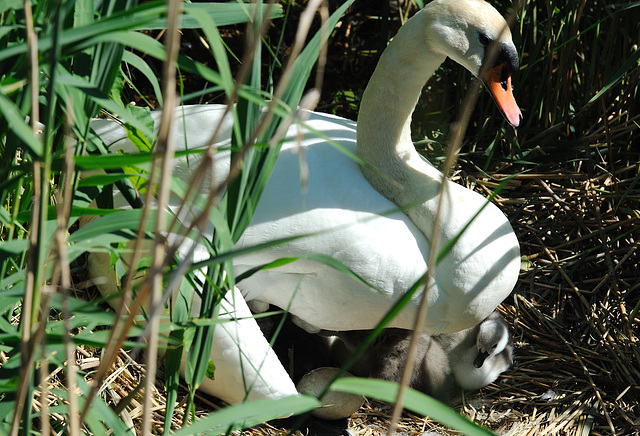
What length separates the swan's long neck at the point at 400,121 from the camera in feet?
6.92

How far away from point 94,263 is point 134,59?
1.02m

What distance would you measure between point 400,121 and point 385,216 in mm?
290

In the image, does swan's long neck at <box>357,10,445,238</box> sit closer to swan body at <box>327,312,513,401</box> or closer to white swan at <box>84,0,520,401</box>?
white swan at <box>84,0,520,401</box>

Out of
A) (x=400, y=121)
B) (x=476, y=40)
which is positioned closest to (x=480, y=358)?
(x=400, y=121)

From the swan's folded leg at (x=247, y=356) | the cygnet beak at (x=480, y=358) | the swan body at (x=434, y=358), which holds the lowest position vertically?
the swan body at (x=434, y=358)

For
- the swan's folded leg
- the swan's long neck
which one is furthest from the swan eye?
the swan's folded leg

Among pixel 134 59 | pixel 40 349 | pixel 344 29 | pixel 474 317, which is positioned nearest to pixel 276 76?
pixel 344 29

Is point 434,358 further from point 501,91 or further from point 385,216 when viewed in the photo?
point 501,91

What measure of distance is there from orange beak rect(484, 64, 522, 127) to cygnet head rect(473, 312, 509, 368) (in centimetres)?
74

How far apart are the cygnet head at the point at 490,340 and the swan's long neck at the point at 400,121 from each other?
466 mm

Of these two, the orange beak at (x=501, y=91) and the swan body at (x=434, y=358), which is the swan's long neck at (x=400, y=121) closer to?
the orange beak at (x=501, y=91)

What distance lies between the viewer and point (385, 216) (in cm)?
212

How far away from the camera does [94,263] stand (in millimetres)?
2299

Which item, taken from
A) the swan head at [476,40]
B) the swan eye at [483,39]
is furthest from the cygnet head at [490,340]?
the swan eye at [483,39]
